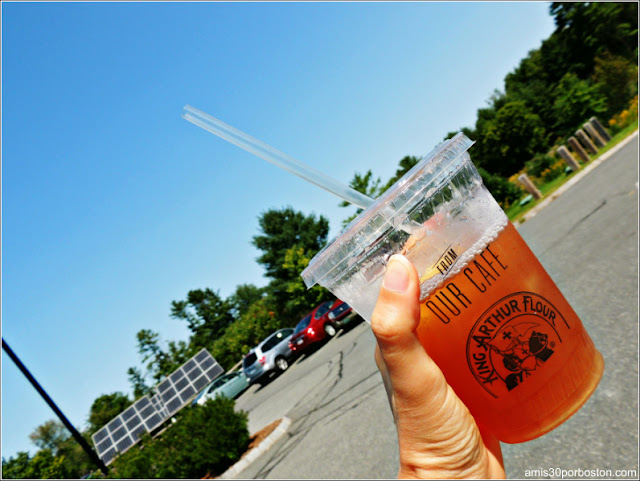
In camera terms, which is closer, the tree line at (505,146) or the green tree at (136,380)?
the tree line at (505,146)

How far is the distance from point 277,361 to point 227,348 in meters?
14.6

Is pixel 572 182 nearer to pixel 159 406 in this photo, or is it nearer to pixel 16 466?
pixel 159 406

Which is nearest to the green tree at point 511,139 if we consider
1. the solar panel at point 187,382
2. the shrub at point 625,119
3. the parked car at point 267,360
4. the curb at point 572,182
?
the shrub at point 625,119

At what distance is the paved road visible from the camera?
142 inches

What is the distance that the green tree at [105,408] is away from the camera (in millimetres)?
39531

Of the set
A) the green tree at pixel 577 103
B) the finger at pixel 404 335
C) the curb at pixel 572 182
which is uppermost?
the finger at pixel 404 335

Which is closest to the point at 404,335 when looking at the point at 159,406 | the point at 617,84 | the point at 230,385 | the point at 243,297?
the point at 230,385

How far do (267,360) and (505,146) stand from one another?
70.6 feet

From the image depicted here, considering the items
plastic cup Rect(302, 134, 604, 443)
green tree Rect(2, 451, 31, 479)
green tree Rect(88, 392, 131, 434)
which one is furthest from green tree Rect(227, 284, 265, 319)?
plastic cup Rect(302, 134, 604, 443)

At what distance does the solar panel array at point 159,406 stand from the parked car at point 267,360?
4.33 m

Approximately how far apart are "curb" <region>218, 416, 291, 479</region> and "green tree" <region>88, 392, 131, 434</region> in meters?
36.5

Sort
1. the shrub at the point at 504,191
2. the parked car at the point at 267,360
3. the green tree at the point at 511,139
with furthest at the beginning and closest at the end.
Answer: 1. the green tree at the point at 511,139
2. the shrub at the point at 504,191
3. the parked car at the point at 267,360

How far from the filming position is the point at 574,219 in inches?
380

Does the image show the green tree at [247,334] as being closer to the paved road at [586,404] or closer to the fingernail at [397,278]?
the paved road at [586,404]
